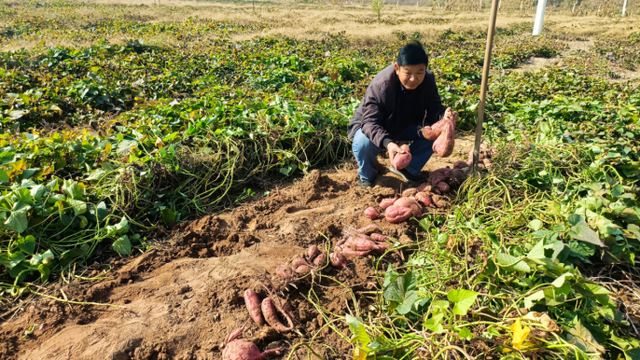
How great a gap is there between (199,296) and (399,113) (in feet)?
7.16

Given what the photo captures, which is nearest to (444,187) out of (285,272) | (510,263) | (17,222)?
(510,263)

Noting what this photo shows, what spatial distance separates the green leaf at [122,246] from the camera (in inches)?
93.0

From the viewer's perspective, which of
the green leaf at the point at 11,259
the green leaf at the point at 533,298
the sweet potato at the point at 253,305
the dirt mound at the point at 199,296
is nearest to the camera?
the green leaf at the point at 533,298

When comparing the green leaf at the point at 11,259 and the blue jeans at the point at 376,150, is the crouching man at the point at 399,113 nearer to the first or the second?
the blue jeans at the point at 376,150

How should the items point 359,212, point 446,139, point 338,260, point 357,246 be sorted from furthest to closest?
point 359,212, point 446,139, point 357,246, point 338,260

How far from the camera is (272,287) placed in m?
1.99

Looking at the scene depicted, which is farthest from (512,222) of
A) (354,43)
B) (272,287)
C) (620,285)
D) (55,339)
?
(354,43)

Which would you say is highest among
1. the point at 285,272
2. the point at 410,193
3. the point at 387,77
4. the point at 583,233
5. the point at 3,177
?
the point at 387,77

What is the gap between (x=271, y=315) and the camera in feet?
6.03

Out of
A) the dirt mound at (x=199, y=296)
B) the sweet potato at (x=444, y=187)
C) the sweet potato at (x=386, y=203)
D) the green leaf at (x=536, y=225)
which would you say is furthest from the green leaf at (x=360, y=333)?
the sweet potato at (x=444, y=187)

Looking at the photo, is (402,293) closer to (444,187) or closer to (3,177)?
(444,187)

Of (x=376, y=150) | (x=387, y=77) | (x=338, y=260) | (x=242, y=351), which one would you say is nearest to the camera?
(x=242, y=351)

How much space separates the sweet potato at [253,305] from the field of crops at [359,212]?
21 cm

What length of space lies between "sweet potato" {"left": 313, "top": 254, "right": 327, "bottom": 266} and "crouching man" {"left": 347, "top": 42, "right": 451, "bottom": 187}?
93 centimetres
